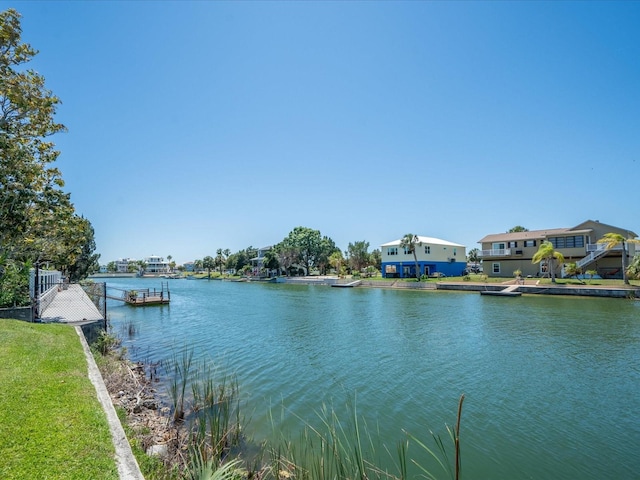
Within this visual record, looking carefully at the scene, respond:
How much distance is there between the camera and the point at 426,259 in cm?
5812

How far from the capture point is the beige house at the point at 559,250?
41281 millimetres

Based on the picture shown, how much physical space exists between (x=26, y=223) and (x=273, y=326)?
1375cm

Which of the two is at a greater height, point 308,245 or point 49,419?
point 308,245

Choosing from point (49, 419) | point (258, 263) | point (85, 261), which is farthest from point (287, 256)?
point (49, 419)

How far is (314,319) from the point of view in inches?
982

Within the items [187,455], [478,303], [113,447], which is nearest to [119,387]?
[187,455]

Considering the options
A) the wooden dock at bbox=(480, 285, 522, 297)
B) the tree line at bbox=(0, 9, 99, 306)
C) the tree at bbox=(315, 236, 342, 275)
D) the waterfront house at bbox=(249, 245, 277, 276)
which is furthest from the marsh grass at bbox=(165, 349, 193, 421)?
the waterfront house at bbox=(249, 245, 277, 276)

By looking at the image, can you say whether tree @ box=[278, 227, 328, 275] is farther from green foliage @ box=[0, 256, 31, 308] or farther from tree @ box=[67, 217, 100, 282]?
green foliage @ box=[0, 256, 31, 308]

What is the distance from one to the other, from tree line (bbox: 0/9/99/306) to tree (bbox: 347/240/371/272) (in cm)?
6689

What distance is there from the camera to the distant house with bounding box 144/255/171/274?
15812 centimetres

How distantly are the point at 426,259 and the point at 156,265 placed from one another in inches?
5592

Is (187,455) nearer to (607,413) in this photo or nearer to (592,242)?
(607,413)

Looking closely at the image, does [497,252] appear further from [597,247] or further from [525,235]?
[597,247]

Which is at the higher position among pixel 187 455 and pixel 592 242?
pixel 592 242
